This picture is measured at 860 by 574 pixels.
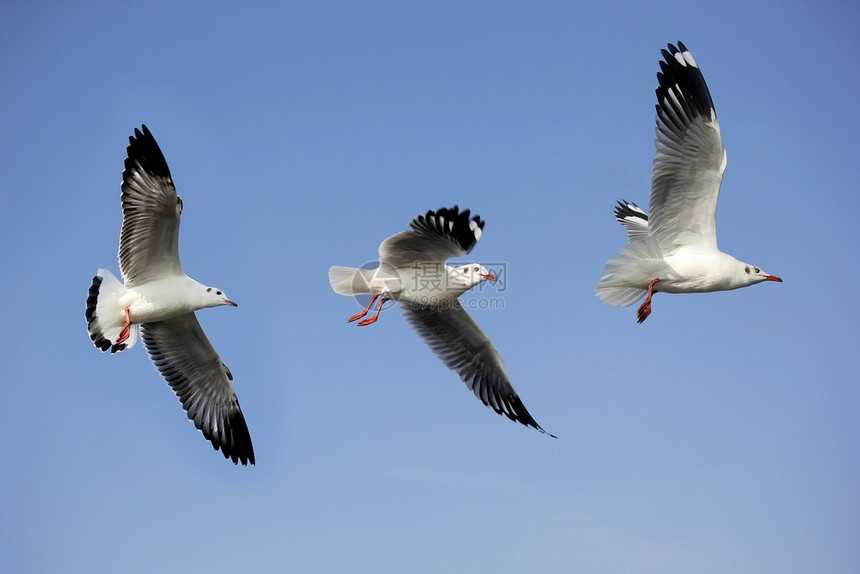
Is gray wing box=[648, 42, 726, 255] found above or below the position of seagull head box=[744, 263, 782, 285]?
above

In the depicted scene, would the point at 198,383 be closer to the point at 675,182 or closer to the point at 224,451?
the point at 224,451

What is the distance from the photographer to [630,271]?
319 inches

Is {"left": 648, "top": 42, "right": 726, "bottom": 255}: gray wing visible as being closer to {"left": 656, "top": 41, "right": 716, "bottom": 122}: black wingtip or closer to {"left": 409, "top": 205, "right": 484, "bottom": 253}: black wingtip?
{"left": 656, "top": 41, "right": 716, "bottom": 122}: black wingtip

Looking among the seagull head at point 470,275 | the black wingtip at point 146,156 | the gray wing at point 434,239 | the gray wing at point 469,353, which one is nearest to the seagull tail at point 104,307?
the black wingtip at point 146,156

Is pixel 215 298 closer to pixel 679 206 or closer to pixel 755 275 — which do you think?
pixel 679 206

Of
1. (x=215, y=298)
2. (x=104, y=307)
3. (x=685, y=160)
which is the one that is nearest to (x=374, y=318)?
(x=215, y=298)

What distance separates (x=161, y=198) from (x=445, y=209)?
2798mm

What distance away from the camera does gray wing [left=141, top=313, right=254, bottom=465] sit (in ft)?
30.6

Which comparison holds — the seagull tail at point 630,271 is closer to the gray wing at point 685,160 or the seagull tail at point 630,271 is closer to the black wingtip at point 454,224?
the gray wing at point 685,160

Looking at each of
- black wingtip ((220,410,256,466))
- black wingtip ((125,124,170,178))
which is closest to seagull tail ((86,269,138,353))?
black wingtip ((125,124,170,178))

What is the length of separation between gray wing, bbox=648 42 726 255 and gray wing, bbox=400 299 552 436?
2.26m

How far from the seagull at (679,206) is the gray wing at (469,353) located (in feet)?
5.62

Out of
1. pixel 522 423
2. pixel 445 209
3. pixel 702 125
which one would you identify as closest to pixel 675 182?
pixel 702 125

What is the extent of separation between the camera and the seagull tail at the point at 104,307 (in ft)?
28.0
